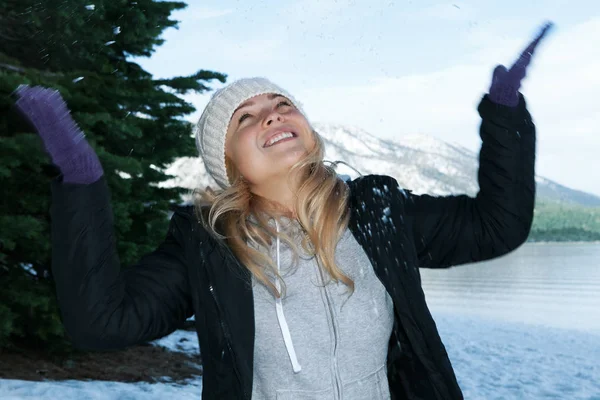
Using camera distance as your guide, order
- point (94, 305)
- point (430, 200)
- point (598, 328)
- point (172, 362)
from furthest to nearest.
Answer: point (598, 328) < point (172, 362) < point (430, 200) < point (94, 305)

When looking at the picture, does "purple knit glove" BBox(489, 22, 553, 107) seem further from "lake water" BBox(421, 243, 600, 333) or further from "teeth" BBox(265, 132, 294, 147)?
"lake water" BBox(421, 243, 600, 333)

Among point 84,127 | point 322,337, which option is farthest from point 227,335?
point 84,127

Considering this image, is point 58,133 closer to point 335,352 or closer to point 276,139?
point 276,139

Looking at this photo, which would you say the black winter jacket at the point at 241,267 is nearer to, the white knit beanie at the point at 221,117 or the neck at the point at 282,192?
the neck at the point at 282,192

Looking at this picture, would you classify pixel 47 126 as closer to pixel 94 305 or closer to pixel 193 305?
pixel 94 305

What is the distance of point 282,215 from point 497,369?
7586 mm

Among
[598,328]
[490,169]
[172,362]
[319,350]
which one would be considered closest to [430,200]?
[490,169]

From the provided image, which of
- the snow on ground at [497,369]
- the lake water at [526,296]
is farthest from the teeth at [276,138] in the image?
the lake water at [526,296]

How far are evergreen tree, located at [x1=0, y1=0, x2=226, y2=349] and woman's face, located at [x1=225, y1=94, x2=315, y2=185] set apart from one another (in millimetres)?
3029

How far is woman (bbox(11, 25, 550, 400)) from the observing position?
5.29ft

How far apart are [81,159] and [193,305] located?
0.56m

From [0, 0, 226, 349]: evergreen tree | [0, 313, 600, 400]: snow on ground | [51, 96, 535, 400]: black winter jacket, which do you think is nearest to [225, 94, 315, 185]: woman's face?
[51, 96, 535, 400]: black winter jacket

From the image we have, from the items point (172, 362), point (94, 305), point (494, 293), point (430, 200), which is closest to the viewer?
point (94, 305)

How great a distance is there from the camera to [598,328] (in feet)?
42.7
